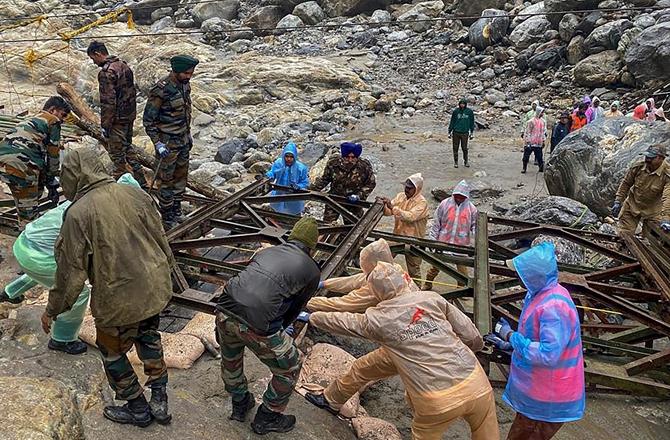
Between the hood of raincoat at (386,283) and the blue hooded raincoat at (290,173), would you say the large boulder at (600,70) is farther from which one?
the hood of raincoat at (386,283)

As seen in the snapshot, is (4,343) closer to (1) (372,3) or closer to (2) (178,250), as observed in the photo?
(2) (178,250)

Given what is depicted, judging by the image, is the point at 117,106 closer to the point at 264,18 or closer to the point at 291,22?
the point at 291,22

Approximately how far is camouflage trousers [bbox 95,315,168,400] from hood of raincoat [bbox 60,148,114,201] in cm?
86

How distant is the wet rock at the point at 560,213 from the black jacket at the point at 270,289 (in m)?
6.39

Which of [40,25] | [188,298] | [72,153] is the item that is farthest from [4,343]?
Result: [40,25]

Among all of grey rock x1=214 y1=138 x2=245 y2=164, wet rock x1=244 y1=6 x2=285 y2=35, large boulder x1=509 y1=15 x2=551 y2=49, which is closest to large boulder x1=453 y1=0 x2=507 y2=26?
large boulder x1=509 y1=15 x2=551 y2=49

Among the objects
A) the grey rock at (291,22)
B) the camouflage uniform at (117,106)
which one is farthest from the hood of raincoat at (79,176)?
the grey rock at (291,22)

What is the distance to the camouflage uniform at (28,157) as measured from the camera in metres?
5.73

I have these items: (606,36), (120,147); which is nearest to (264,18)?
(606,36)

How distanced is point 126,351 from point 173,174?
11.9ft

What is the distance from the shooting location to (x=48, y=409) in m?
2.98

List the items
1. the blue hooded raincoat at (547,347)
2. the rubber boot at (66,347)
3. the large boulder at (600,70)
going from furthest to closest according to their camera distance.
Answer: the large boulder at (600,70)
the rubber boot at (66,347)
the blue hooded raincoat at (547,347)

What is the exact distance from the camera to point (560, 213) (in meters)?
8.85

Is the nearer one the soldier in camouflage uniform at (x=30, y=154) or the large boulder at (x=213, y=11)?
the soldier in camouflage uniform at (x=30, y=154)
